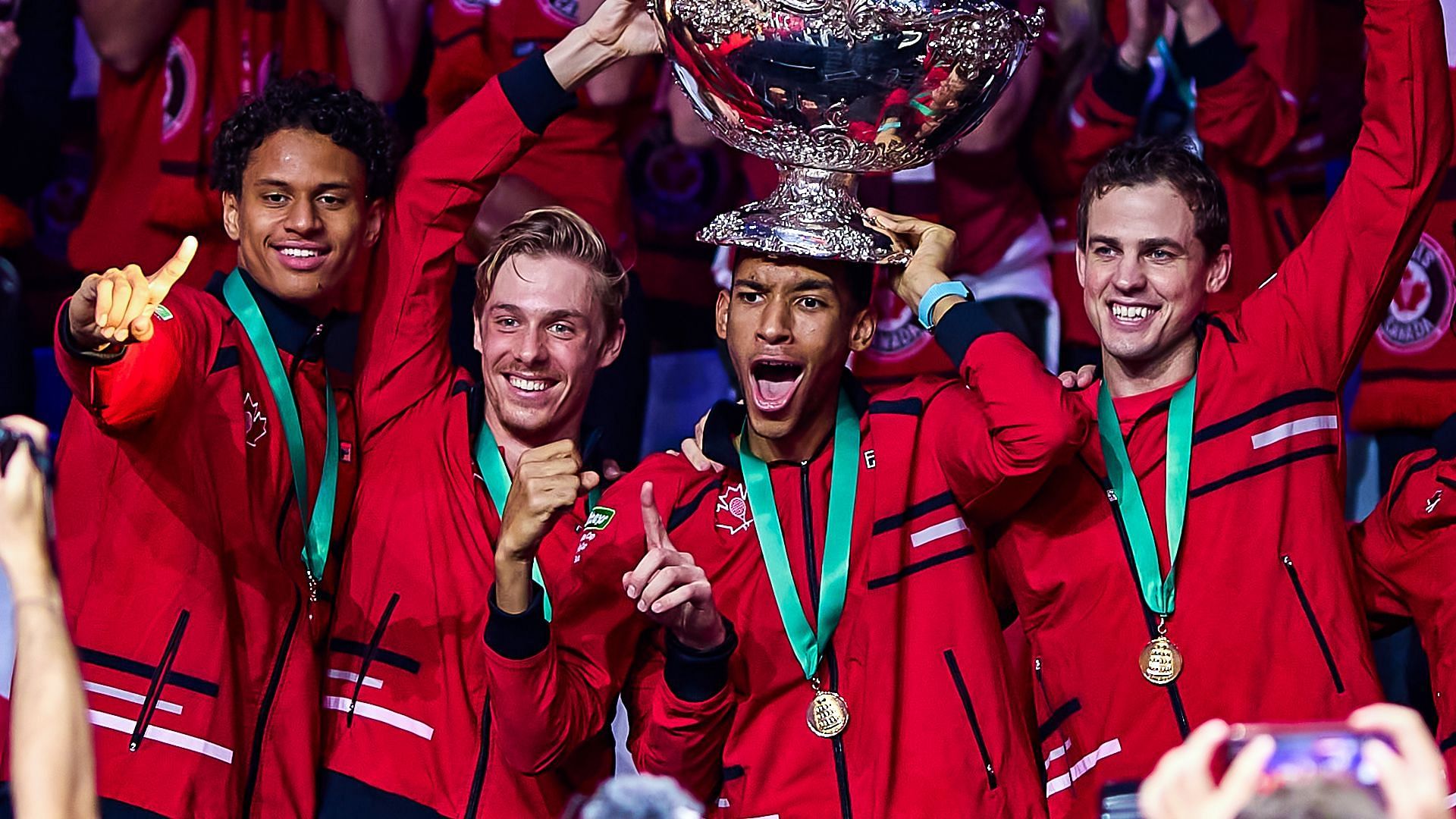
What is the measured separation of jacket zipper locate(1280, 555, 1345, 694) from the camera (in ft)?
9.96

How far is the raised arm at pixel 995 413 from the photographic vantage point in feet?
9.95

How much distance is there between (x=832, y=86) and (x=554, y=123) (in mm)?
1676

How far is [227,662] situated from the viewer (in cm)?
316

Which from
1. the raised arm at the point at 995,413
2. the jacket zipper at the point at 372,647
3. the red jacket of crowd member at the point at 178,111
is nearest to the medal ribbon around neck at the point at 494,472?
the jacket zipper at the point at 372,647

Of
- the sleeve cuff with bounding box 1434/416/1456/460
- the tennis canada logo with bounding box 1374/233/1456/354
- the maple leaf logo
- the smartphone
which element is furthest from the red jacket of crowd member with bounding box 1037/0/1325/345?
the smartphone

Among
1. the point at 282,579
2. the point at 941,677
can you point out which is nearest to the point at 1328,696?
the point at 941,677

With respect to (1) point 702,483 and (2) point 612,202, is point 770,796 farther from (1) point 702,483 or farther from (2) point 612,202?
(2) point 612,202

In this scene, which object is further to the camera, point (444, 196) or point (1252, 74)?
point (1252, 74)

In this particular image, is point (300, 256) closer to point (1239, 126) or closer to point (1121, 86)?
point (1121, 86)

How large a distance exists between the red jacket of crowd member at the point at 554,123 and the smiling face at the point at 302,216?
813 millimetres

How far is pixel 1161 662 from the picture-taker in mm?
3061

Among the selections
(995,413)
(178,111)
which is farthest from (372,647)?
(178,111)

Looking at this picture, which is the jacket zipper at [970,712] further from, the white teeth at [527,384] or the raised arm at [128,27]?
the raised arm at [128,27]

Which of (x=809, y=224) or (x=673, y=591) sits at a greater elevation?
(x=809, y=224)
